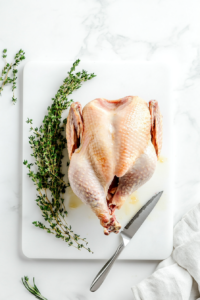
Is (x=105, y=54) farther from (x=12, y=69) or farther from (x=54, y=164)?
(x=54, y=164)

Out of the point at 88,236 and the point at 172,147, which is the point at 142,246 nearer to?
the point at 88,236

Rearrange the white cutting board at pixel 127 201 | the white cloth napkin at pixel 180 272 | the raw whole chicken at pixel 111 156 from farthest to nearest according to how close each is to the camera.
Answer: the white cutting board at pixel 127 201, the white cloth napkin at pixel 180 272, the raw whole chicken at pixel 111 156

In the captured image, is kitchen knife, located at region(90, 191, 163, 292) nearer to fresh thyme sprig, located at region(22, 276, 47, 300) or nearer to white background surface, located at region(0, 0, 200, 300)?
white background surface, located at region(0, 0, 200, 300)

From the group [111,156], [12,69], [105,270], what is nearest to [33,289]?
[105,270]

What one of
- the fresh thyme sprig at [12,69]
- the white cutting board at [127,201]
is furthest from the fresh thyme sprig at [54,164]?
the fresh thyme sprig at [12,69]

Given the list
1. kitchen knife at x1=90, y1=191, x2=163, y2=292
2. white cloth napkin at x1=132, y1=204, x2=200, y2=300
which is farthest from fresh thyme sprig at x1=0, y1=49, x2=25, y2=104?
white cloth napkin at x1=132, y1=204, x2=200, y2=300

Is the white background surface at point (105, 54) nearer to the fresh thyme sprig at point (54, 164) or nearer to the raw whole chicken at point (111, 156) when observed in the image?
the fresh thyme sprig at point (54, 164)
